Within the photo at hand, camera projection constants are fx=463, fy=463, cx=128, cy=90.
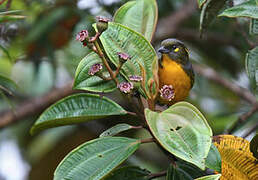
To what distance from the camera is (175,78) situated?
75.5 inches

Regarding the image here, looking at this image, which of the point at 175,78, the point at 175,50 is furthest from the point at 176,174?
the point at 175,50

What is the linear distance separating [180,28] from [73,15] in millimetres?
774

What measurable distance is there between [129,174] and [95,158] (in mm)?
188

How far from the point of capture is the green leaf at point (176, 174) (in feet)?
4.22

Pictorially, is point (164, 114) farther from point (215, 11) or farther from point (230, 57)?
point (230, 57)

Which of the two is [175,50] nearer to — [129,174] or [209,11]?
[209,11]

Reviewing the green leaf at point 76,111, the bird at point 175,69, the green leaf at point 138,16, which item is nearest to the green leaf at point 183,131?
the green leaf at point 76,111

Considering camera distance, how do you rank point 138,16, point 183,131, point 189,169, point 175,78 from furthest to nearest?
point 175,78 → point 138,16 → point 189,169 → point 183,131

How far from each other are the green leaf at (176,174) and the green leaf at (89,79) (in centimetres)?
28

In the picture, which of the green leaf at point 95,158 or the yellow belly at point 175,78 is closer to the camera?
the green leaf at point 95,158

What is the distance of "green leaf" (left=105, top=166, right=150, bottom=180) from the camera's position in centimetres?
132

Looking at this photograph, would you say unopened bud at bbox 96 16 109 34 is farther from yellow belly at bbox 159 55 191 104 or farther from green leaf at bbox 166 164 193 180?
yellow belly at bbox 159 55 191 104

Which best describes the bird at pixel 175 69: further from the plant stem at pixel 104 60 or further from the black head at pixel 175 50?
the plant stem at pixel 104 60

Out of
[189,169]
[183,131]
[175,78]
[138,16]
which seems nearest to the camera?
[183,131]
